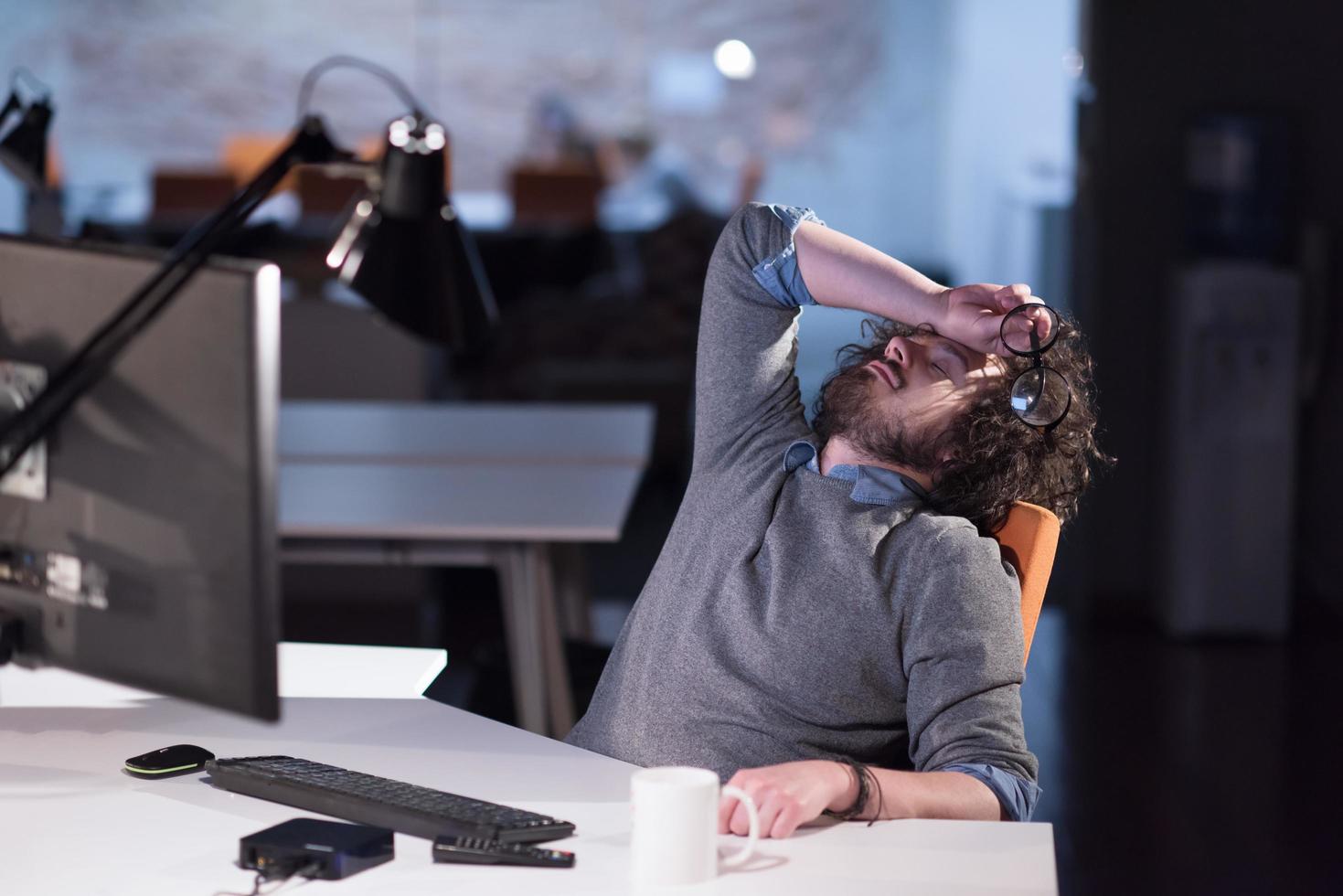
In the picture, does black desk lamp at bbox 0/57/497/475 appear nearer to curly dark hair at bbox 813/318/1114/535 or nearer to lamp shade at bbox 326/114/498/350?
lamp shade at bbox 326/114/498/350

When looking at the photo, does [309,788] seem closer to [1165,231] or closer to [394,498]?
[394,498]

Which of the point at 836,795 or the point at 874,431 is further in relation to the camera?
the point at 874,431

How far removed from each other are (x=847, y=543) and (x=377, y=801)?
52 centimetres

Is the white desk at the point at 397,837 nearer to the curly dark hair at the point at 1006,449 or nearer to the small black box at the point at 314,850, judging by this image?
the small black box at the point at 314,850

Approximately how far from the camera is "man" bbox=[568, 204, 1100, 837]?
1.45m

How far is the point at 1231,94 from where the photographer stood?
442 cm

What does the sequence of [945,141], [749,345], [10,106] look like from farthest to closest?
1. [945,141]
2. [10,106]
3. [749,345]

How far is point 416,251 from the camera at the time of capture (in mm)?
2014

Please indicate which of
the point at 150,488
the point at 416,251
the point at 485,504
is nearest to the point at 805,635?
the point at 150,488

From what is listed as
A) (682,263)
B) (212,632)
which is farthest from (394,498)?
(682,263)

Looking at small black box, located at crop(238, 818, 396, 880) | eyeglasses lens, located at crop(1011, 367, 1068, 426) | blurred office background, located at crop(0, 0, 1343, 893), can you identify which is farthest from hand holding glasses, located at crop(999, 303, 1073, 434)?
small black box, located at crop(238, 818, 396, 880)

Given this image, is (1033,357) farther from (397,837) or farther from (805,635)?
(397,837)

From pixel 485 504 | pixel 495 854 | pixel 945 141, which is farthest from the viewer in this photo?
pixel 945 141

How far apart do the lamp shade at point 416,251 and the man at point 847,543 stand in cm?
44
